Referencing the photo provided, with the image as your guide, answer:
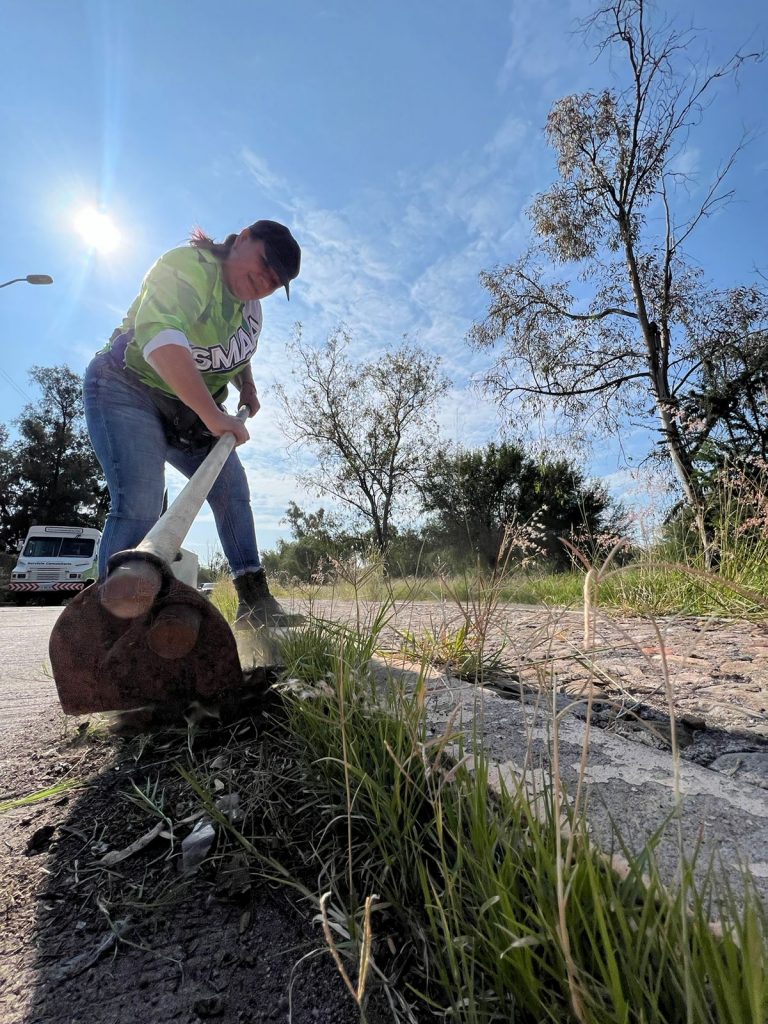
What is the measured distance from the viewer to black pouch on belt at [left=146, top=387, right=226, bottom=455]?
2182mm

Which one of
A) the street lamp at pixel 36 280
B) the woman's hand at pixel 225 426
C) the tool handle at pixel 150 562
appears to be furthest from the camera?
the street lamp at pixel 36 280

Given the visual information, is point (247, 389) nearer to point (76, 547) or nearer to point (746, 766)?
point (746, 766)

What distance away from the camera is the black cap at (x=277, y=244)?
2189 millimetres

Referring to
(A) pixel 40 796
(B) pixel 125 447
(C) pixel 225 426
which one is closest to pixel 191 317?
(C) pixel 225 426

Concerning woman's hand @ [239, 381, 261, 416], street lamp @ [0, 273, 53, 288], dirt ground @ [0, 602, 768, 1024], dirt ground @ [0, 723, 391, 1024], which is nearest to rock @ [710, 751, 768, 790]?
dirt ground @ [0, 602, 768, 1024]

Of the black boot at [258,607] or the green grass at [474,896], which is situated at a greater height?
the black boot at [258,607]

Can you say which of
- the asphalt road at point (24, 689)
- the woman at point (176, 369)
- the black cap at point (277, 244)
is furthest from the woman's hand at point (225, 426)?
the asphalt road at point (24, 689)

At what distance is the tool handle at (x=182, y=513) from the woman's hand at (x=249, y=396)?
2.89ft

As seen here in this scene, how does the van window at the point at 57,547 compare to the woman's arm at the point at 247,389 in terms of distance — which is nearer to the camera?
the woman's arm at the point at 247,389

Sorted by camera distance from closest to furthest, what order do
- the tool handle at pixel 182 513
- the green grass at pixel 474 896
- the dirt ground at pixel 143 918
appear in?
the green grass at pixel 474 896 < the dirt ground at pixel 143 918 < the tool handle at pixel 182 513

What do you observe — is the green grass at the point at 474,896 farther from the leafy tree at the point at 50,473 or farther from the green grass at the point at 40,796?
the leafy tree at the point at 50,473

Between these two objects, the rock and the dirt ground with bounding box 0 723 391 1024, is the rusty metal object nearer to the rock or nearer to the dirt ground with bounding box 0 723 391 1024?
the dirt ground with bounding box 0 723 391 1024

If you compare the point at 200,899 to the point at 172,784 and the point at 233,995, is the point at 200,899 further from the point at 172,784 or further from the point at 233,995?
the point at 172,784

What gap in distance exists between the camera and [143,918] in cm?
88
